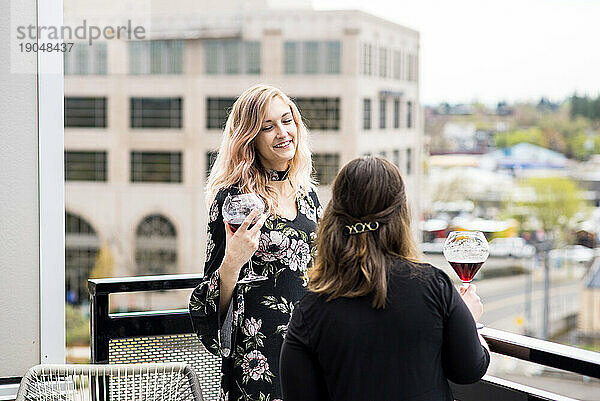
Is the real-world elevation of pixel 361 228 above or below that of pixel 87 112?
below

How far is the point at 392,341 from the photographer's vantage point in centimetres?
112

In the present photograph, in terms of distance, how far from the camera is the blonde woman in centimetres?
169

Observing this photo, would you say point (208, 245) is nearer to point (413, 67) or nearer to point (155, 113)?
point (155, 113)

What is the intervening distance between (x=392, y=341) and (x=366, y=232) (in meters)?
0.16

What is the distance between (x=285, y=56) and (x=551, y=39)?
13.3 m

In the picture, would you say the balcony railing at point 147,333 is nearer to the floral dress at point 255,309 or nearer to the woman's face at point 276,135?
the floral dress at point 255,309

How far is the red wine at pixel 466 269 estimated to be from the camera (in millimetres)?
1448

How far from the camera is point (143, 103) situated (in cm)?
3266

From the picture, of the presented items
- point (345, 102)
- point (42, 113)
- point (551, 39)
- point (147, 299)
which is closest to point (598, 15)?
point (551, 39)

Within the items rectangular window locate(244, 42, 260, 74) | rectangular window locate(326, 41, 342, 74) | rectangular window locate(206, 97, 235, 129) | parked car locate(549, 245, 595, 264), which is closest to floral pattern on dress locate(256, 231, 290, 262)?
rectangular window locate(206, 97, 235, 129)

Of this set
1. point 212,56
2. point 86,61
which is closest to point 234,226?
point 212,56

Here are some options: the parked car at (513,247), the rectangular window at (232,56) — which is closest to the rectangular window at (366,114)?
the rectangular window at (232,56)

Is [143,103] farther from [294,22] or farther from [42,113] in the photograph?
[42,113]

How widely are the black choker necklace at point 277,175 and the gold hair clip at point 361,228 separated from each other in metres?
0.64
